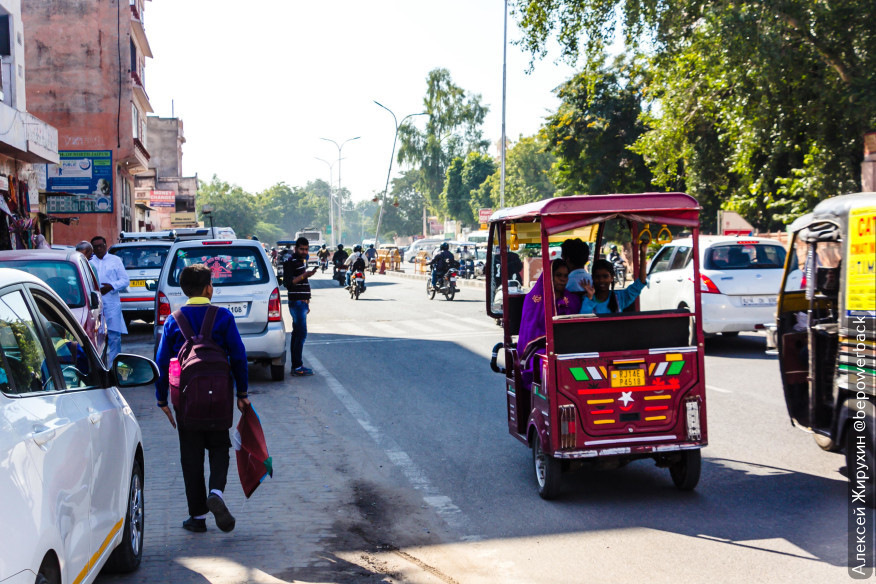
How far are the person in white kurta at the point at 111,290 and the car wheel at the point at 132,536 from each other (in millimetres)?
6815

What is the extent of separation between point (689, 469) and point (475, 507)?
154 centimetres

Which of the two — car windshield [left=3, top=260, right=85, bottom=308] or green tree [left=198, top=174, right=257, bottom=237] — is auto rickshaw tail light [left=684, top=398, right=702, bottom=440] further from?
green tree [left=198, top=174, right=257, bottom=237]

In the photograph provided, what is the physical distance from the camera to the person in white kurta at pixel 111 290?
39.0 feet

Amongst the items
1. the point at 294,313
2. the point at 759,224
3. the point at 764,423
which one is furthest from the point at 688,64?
the point at 764,423

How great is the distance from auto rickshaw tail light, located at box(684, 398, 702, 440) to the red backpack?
10.1 feet

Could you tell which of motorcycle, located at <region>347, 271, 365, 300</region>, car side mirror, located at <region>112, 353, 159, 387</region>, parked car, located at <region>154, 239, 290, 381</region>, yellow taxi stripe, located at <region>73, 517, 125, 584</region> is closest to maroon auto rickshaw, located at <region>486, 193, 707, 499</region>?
car side mirror, located at <region>112, 353, 159, 387</region>

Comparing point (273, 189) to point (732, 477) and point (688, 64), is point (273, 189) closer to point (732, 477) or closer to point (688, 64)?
point (688, 64)

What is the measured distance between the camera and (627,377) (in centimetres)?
626

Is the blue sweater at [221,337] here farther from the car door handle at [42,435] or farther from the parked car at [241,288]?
the parked car at [241,288]

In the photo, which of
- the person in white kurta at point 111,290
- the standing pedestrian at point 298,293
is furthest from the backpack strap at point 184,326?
the standing pedestrian at point 298,293

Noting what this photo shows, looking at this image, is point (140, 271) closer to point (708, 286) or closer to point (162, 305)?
point (162, 305)

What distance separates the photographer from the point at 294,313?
1255 cm

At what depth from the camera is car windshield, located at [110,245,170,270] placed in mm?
19342

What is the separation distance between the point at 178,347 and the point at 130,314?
14.3m
